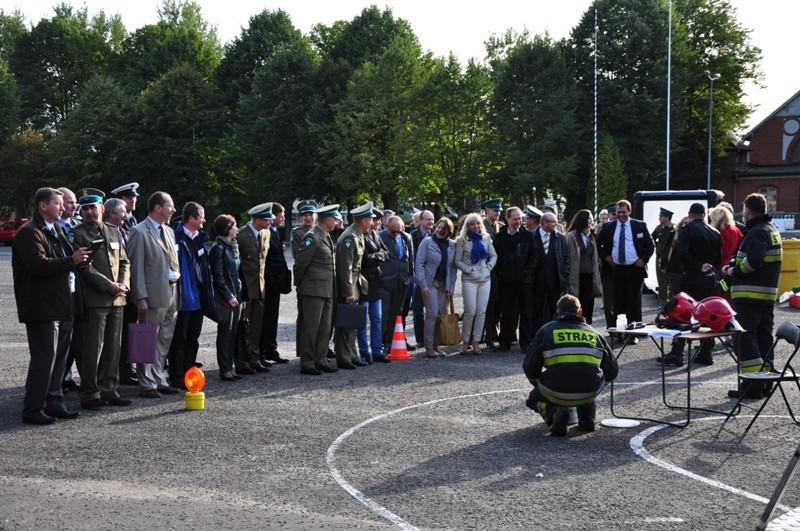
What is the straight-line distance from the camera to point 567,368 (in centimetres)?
838

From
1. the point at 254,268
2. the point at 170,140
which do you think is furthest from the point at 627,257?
the point at 170,140

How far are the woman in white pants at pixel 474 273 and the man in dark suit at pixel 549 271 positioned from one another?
0.86m

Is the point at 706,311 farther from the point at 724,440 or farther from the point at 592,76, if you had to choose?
the point at 592,76

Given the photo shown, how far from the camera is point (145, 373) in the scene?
34.0ft

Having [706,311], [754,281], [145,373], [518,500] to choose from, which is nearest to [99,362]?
[145,373]

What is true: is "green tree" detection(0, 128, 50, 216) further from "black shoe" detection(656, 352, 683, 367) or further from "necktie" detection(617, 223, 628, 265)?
"black shoe" detection(656, 352, 683, 367)

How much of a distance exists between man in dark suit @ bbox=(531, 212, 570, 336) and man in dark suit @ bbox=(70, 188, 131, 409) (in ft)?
21.5

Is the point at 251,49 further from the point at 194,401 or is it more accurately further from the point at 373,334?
the point at 194,401

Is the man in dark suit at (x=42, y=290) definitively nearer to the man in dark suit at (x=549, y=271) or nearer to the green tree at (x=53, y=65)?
the man in dark suit at (x=549, y=271)

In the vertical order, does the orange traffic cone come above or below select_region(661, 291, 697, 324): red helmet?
below

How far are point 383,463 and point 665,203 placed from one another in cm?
1581

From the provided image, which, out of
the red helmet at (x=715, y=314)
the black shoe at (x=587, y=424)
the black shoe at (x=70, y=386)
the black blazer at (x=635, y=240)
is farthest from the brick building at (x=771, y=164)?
the black shoe at (x=70, y=386)

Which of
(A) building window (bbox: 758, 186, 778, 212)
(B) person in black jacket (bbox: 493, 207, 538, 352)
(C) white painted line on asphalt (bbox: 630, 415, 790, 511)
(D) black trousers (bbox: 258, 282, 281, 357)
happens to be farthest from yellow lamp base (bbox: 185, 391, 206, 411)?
(A) building window (bbox: 758, 186, 778, 212)

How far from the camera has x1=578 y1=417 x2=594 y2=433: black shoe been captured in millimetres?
8617
